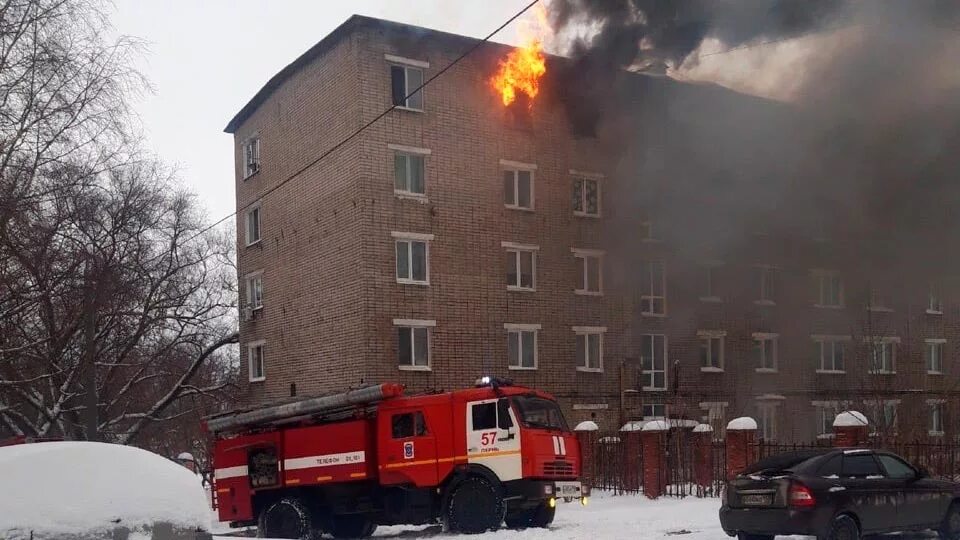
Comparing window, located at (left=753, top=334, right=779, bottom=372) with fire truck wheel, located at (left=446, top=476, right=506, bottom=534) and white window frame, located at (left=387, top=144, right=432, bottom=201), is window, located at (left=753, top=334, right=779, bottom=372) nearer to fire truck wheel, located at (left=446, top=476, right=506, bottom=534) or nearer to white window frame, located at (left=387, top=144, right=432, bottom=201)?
white window frame, located at (left=387, top=144, right=432, bottom=201)

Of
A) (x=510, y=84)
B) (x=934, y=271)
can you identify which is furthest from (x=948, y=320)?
(x=510, y=84)

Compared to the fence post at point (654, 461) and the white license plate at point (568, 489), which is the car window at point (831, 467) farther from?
the fence post at point (654, 461)

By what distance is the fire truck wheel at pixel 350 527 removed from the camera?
18.0m

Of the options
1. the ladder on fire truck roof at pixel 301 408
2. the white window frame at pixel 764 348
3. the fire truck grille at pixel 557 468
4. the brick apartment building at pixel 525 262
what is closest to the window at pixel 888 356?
the brick apartment building at pixel 525 262

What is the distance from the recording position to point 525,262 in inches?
1220

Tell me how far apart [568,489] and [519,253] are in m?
14.8

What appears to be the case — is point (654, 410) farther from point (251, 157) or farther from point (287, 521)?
point (287, 521)

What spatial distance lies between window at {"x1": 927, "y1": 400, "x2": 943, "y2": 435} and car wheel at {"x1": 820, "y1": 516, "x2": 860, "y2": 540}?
17710 mm

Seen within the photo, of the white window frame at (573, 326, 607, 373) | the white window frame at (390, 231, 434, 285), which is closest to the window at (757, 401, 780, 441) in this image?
the white window frame at (573, 326, 607, 373)

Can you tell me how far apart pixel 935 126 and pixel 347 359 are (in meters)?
16.8

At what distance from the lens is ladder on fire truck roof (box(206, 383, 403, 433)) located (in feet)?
56.0

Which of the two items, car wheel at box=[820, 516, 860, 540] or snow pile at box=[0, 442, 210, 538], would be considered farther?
car wheel at box=[820, 516, 860, 540]

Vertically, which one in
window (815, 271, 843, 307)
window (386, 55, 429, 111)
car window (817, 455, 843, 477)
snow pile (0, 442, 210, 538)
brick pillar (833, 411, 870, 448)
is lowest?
brick pillar (833, 411, 870, 448)

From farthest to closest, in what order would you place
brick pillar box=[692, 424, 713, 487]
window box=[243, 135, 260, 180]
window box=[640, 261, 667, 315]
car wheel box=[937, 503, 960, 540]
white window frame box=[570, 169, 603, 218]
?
window box=[243, 135, 260, 180]
window box=[640, 261, 667, 315]
white window frame box=[570, 169, 603, 218]
brick pillar box=[692, 424, 713, 487]
car wheel box=[937, 503, 960, 540]
